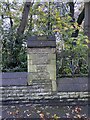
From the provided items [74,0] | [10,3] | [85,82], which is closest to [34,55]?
[85,82]

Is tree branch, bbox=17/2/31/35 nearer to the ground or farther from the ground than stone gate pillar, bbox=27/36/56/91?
farther from the ground

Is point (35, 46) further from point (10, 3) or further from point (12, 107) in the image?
point (10, 3)

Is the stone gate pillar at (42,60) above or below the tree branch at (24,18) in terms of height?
below

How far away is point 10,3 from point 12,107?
313cm

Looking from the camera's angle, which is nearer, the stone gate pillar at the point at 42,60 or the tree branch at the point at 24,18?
the stone gate pillar at the point at 42,60

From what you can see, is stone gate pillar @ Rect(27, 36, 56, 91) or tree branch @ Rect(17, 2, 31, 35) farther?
tree branch @ Rect(17, 2, 31, 35)

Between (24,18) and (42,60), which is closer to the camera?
(42,60)

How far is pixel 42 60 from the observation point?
4.91 m

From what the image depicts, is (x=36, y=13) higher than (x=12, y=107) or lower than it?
higher

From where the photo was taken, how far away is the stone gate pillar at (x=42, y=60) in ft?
16.1

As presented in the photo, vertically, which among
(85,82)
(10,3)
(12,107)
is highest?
(10,3)

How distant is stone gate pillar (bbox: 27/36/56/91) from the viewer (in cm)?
491

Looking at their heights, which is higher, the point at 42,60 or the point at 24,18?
the point at 24,18

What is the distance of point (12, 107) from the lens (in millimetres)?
4746
